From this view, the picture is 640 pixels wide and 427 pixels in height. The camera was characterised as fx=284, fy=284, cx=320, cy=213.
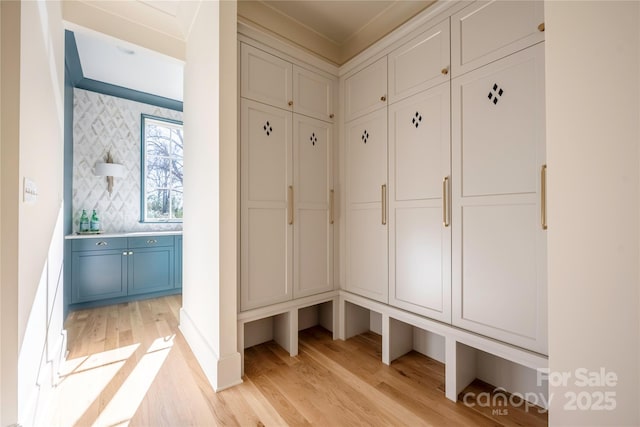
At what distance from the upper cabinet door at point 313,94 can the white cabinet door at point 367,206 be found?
0.89ft

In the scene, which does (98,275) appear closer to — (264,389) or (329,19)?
(264,389)

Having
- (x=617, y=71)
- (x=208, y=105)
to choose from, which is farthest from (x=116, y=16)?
(x=617, y=71)

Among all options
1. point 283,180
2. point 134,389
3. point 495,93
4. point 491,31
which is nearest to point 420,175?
point 495,93

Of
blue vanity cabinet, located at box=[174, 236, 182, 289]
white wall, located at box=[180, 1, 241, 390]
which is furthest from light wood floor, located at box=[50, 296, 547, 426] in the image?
blue vanity cabinet, located at box=[174, 236, 182, 289]

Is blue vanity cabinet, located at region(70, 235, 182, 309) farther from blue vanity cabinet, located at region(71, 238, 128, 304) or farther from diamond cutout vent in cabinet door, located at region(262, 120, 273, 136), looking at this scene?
diamond cutout vent in cabinet door, located at region(262, 120, 273, 136)

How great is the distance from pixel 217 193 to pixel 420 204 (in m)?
1.37

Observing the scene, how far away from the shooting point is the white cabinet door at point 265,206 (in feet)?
6.79

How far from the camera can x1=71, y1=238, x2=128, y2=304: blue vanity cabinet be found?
3.26 metres

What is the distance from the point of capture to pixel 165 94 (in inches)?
161

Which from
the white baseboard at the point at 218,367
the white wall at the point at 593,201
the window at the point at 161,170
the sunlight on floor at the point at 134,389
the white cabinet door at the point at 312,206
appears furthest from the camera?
the window at the point at 161,170

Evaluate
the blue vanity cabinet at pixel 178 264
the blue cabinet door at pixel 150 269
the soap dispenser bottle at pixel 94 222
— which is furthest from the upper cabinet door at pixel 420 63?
the soap dispenser bottle at pixel 94 222

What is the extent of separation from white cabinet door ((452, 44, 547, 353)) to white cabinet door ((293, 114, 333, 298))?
109 centimetres

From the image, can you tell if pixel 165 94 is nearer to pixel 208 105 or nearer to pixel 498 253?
pixel 208 105

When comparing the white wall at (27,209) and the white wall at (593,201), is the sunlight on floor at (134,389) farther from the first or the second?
the white wall at (593,201)
